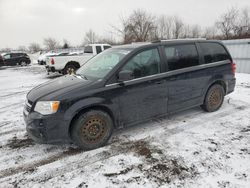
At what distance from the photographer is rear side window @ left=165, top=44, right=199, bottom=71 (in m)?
3.77

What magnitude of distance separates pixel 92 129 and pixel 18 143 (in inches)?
61.2

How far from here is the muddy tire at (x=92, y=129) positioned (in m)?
3.07

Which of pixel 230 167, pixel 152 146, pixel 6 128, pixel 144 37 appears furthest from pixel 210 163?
pixel 144 37

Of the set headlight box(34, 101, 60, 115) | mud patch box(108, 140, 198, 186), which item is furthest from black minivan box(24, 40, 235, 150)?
mud patch box(108, 140, 198, 186)

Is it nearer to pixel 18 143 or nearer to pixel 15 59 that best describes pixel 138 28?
pixel 15 59

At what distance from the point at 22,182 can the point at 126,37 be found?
99.7 ft

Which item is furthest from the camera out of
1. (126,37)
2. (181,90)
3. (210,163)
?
(126,37)

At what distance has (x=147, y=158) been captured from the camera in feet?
9.66

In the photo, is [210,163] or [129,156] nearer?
[210,163]

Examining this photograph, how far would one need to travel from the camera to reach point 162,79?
11.9 ft

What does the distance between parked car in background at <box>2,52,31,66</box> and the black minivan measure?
2187 cm

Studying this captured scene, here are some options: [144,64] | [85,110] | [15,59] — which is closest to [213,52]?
[144,64]

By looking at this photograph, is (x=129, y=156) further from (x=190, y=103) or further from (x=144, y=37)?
(x=144, y=37)

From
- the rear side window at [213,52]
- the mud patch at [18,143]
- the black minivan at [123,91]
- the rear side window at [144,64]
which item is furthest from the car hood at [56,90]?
the rear side window at [213,52]
